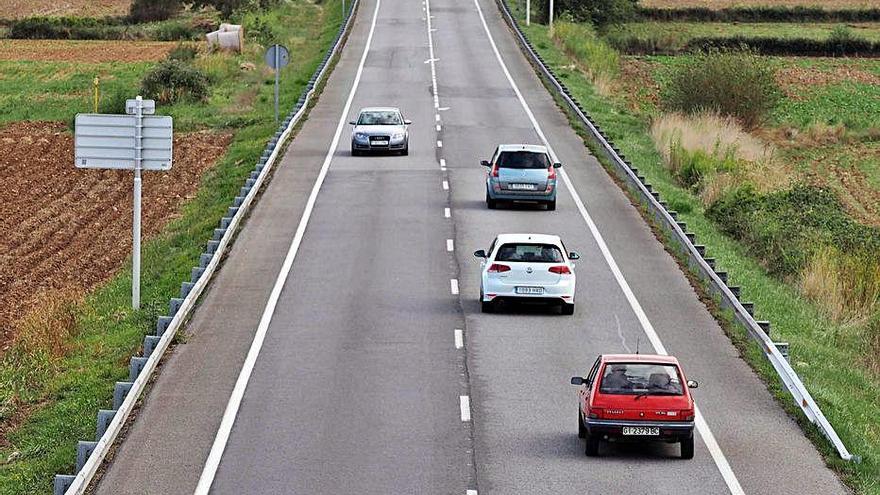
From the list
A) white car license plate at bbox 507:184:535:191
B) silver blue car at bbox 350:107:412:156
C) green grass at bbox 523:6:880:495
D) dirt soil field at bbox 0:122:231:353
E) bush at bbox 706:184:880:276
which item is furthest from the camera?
silver blue car at bbox 350:107:412:156

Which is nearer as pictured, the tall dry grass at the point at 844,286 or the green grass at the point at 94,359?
the green grass at the point at 94,359

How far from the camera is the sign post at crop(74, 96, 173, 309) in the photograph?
28.6 metres

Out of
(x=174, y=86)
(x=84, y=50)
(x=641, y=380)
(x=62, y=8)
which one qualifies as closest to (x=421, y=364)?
(x=641, y=380)

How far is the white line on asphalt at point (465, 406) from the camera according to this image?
69.2 ft

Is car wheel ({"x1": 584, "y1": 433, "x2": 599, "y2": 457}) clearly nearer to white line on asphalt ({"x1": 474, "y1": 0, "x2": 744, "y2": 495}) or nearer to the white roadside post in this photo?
white line on asphalt ({"x1": 474, "y1": 0, "x2": 744, "y2": 495})

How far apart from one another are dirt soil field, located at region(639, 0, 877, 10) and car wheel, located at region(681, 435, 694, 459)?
93900 millimetres

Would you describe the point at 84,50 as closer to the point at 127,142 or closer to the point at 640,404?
the point at 127,142

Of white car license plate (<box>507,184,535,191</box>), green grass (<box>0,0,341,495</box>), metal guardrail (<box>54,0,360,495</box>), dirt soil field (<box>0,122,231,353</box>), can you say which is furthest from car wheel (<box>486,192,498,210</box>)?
dirt soil field (<box>0,122,231,353</box>)

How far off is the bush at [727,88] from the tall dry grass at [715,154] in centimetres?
241

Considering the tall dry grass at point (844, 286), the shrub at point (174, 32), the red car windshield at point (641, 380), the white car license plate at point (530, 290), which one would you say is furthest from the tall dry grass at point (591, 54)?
→ the red car windshield at point (641, 380)

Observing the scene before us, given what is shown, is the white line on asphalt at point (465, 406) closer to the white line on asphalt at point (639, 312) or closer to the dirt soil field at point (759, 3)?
the white line on asphalt at point (639, 312)

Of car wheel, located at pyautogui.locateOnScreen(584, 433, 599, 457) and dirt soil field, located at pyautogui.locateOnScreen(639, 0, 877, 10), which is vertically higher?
dirt soil field, located at pyautogui.locateOnScreen(639, 0, 877, 10)

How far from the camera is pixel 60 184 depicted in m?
45.9

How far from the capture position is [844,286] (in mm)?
32469
